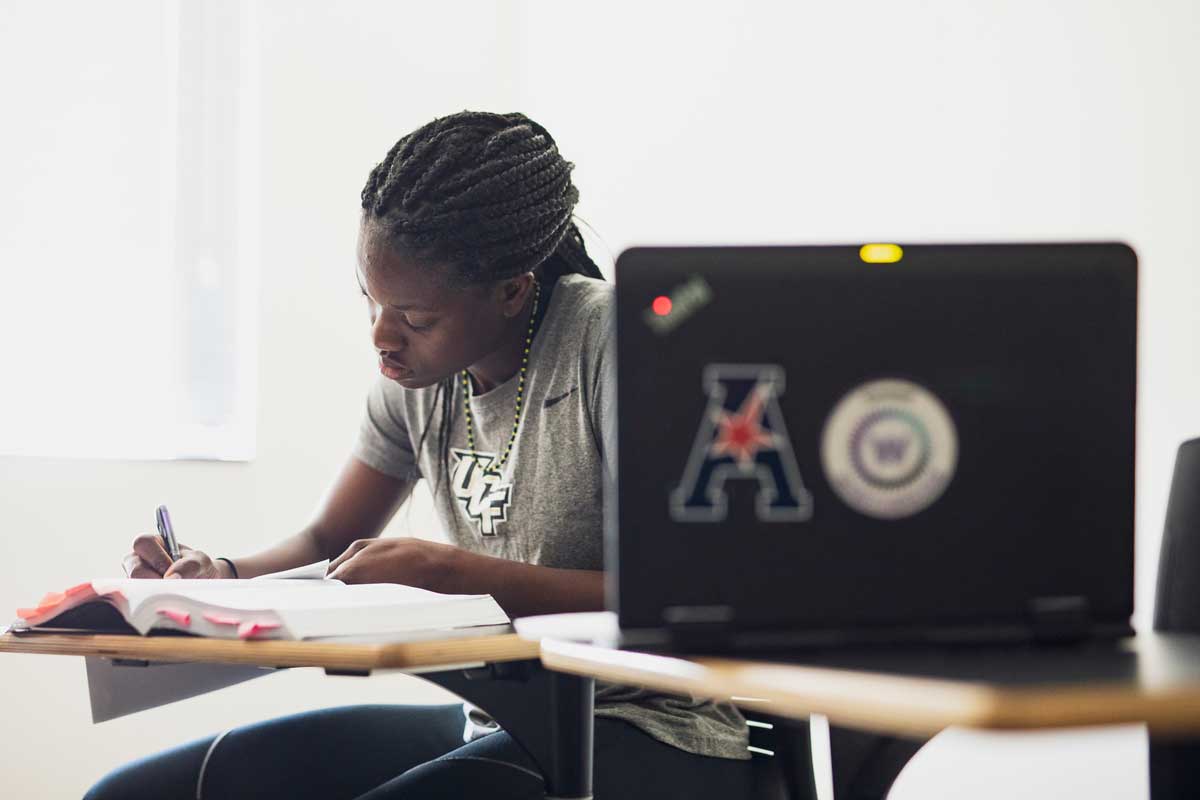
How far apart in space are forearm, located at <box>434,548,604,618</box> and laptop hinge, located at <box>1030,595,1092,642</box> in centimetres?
50

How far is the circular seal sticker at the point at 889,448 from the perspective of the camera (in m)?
0.65

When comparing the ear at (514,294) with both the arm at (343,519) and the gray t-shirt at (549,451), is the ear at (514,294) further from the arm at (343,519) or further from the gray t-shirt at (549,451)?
the arm at (343,519)

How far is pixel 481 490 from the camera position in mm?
1406

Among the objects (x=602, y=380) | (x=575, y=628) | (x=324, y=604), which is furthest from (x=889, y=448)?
(x=602, y=380)

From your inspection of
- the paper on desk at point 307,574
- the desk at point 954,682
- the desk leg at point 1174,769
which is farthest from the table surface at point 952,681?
the paper on desk at point 307,574

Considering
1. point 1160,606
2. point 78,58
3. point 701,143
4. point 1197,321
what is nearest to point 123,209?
point 78,58

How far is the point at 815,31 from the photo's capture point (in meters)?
2.06

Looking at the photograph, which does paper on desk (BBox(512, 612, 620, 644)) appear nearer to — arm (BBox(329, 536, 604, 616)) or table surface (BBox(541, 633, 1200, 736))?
table surface (BBox(541, 633, 1200, 736))

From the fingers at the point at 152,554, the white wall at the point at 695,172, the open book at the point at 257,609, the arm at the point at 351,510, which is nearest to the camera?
the open book at the point at 257,609

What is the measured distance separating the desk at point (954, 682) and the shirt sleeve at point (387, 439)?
34.2 inches

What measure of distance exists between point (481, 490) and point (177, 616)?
20.3 inches

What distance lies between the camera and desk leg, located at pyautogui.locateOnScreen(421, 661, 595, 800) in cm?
95

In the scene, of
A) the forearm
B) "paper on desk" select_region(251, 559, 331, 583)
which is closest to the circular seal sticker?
the forearm

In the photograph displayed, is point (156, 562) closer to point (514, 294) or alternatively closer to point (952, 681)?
point (514, 294)
